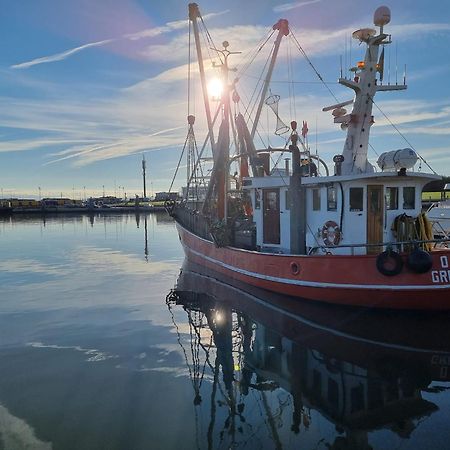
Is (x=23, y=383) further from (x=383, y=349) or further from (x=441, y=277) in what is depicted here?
(x=441, y=277)

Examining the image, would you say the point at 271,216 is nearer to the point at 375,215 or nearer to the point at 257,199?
the point at 257,199

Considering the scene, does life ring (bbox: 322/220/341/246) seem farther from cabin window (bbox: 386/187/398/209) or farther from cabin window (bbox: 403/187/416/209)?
cabin window (bbox: 403/187/416/209)

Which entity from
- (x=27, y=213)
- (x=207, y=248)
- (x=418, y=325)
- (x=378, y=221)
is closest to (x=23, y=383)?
(x=418, y=325)

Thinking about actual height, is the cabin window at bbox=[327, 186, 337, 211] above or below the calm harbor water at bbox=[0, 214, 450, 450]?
above

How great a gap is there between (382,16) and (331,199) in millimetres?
5758

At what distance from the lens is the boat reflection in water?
609cm

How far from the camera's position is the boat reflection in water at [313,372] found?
6090 mm

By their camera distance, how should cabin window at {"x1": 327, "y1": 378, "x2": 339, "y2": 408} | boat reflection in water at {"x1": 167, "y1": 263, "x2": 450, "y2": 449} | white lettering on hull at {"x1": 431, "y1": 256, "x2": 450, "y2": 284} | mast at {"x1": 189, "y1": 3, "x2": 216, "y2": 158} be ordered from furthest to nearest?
mast at {"x1": 189, "y1": 3, "x2": 216, "y2": 158}, white lettering on hull at {"x1": 431, "y1": 256, "x2": 450, "y2": 284}, cabin window at {"x1": 327, "y1": 378, "x2": 339, "y2": 408}, boat reflection in water at {"x1": 167, "y1": 263, "x2": 450, "y2": 449}

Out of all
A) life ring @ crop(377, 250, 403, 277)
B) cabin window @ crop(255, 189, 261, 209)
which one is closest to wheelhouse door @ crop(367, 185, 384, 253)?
life ring @ crop(377, 250, 403, 277)

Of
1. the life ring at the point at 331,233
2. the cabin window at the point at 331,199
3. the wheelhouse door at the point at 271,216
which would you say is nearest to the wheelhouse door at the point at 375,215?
the life ring at the point at 331,233

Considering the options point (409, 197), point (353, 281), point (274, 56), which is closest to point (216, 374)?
point (353, 281)

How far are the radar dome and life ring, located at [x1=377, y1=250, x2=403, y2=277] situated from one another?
293 inches

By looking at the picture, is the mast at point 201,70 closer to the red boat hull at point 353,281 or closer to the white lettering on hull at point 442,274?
the red boat hull at point 353,281

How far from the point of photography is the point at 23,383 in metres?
7.63
